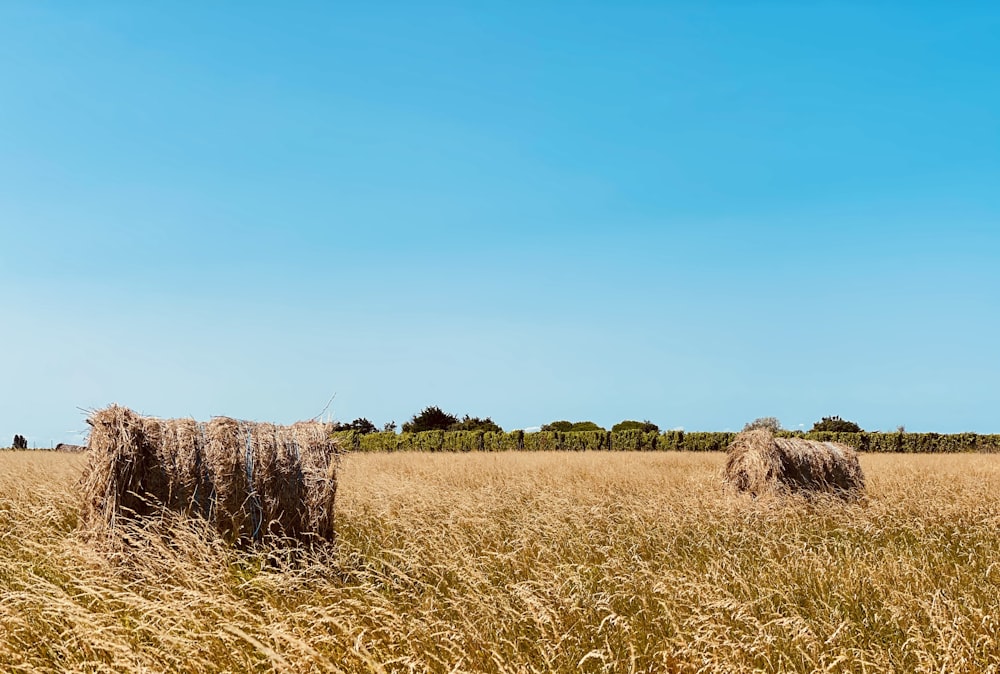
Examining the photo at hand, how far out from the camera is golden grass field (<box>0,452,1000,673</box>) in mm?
4199

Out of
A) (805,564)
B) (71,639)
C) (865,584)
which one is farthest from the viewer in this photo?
(805,564)

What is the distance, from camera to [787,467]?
11.6 meters

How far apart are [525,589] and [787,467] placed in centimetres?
812

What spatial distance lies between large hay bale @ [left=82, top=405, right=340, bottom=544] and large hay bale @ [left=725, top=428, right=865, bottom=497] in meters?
6.94

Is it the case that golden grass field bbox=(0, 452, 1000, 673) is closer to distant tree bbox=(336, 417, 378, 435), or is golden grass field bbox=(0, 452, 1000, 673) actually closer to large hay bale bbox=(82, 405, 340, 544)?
large hay bale bbox=(82, 405, 340, 544)

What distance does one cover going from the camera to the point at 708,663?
3.87 metres

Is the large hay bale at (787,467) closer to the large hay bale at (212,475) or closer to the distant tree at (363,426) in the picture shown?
the large hay bale at (212,475)

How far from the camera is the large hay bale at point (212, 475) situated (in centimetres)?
667

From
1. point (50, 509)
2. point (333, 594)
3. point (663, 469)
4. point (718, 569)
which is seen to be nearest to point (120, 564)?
point (333, 594)

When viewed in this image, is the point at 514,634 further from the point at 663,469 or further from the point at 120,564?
the point at 663,469

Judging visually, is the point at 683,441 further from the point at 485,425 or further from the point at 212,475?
the point at 212,475

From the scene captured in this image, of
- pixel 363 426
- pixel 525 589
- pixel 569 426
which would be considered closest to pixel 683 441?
pixel 569 426

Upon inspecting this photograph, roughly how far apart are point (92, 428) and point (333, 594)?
9.41 feet

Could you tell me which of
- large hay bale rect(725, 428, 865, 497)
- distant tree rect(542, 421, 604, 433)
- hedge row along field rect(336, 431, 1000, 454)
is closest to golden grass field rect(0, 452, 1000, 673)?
large hay bale rect(725, 428, 865, 497)
